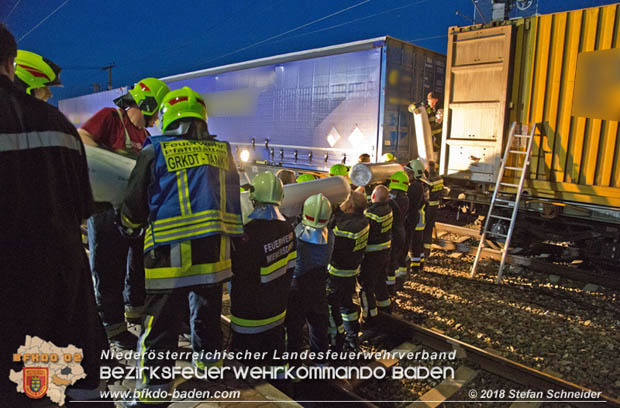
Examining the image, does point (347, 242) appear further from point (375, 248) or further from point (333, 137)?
point (333, 137)

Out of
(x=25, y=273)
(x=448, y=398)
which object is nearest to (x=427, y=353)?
(x=448, y=398)

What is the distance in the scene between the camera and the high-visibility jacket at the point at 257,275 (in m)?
2.99

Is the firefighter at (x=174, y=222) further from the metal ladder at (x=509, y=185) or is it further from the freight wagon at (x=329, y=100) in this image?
the freight wagon at (x=329, y=100)

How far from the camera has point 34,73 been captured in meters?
3.04

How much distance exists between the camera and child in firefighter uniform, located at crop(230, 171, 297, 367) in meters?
3.00

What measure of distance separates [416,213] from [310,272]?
10.9ft

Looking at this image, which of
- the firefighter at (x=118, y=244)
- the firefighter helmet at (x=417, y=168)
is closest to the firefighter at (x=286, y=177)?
the firefighter at (x=118, y=244)

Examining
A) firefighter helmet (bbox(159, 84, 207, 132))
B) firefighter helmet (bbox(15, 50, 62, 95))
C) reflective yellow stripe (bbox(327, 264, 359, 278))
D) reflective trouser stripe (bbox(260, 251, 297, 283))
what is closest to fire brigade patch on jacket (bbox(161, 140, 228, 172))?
firefighter helmet (bbox(159, 84, 207, 132))

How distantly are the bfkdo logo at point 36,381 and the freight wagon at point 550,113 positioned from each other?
7.63 meters

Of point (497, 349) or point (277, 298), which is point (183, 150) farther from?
point (497, 349)

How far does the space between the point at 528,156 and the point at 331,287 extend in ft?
15.9

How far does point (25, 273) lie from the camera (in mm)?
1666

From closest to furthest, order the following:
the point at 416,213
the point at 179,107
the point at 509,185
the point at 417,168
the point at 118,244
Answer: the point at 179,107 → the point at 118,244 → the point at 416,213 → the point at 417,168 → the point at 509,185

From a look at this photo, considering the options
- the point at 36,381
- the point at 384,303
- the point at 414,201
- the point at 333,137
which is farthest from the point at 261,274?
the point at 333,137
